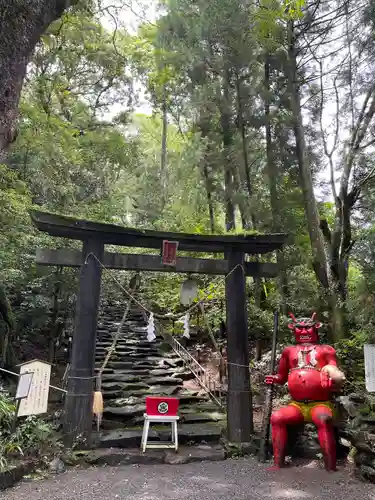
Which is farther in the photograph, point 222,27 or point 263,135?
point 263,135

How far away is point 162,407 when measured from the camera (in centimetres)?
572

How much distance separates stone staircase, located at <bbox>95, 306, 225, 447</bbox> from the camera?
20.5ft

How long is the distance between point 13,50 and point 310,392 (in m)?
5.34

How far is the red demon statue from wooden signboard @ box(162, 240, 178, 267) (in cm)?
229

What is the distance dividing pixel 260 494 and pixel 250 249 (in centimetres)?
371

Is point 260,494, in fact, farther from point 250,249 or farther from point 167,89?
point 167,89

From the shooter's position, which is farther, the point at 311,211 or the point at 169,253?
the point at 311,211

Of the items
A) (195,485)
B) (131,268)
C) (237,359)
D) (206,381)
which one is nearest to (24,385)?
(131,268)

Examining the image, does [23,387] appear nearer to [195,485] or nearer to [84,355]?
[84,355]

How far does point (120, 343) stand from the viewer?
1130 centimetres

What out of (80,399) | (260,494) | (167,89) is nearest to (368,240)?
(260,494)

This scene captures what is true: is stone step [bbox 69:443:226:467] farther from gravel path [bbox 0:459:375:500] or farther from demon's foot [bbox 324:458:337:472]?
demon's foot [bbox 324:458:337:472]

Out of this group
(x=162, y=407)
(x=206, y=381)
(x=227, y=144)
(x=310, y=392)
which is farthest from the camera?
(x=227, y=144)

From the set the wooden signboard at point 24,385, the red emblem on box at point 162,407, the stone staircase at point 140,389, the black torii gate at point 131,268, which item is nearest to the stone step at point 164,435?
the stone staircase at point 140,389
